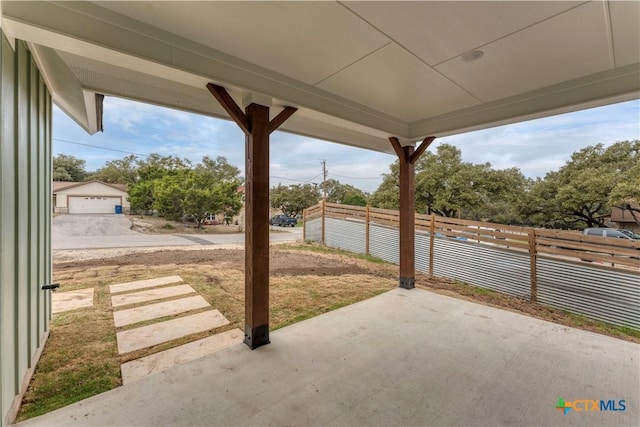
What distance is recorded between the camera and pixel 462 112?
10.0ft

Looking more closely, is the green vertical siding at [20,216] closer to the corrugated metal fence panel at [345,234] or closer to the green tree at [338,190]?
the corrugated metal fence panel at [345,234]

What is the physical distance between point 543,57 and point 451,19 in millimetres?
Result: 976

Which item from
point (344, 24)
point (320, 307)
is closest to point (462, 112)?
point (344, 24)

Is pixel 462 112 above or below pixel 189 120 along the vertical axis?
below

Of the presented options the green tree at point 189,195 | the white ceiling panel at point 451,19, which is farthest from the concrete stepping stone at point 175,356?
the green tree at point 189,195

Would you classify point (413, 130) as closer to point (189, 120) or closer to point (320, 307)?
point (320, 307)

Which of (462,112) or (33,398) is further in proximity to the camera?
(462,112)

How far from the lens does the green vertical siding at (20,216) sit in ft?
4.33

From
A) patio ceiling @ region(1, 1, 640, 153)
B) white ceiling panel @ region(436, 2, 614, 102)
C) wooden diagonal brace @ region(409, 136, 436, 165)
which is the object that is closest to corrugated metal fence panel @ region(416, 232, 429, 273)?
wooden diagonal brace @ region(409, 136, 436, 165)

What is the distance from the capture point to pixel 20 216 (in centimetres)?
156

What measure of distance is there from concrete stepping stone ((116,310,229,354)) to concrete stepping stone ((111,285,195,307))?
96 centimetres

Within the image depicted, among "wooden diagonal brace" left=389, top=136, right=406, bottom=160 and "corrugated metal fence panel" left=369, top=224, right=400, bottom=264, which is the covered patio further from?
"corrugated metal fence panel" left=369, top=224, right=400, bottom=264

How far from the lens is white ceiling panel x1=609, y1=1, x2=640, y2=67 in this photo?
1.42 metres

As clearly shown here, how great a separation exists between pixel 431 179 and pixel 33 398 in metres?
12.1
